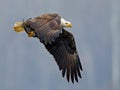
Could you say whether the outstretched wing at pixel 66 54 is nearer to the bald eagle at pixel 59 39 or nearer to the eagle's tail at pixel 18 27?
the bald eagle at pixel 59 39

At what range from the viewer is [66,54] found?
17.3 m

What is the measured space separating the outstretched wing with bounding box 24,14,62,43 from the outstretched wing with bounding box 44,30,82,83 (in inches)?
38.9

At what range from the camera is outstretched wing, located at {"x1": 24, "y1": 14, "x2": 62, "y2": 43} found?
14812 mm

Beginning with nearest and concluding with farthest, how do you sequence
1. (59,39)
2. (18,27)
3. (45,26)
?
(45,26)
(18,27)
(59,39)

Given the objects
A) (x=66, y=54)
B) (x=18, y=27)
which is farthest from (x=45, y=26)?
(x=66, y=54)

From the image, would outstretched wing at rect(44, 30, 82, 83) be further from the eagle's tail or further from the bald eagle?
the eagle's tail

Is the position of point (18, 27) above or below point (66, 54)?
above

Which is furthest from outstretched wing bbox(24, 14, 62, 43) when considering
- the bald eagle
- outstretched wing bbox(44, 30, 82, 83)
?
outstretched wing bbox(44, 30, 82, 83)

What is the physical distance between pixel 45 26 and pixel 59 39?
1736 mm

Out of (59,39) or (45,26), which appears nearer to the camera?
(45,26)

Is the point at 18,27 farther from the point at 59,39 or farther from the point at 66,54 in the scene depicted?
the point at 66,54

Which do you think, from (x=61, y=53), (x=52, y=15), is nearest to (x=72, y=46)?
(x=61, y=53)

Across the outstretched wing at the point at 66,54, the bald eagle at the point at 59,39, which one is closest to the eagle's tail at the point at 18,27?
the bald eagle at the point at 59,39

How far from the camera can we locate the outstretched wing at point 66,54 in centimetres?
1686
